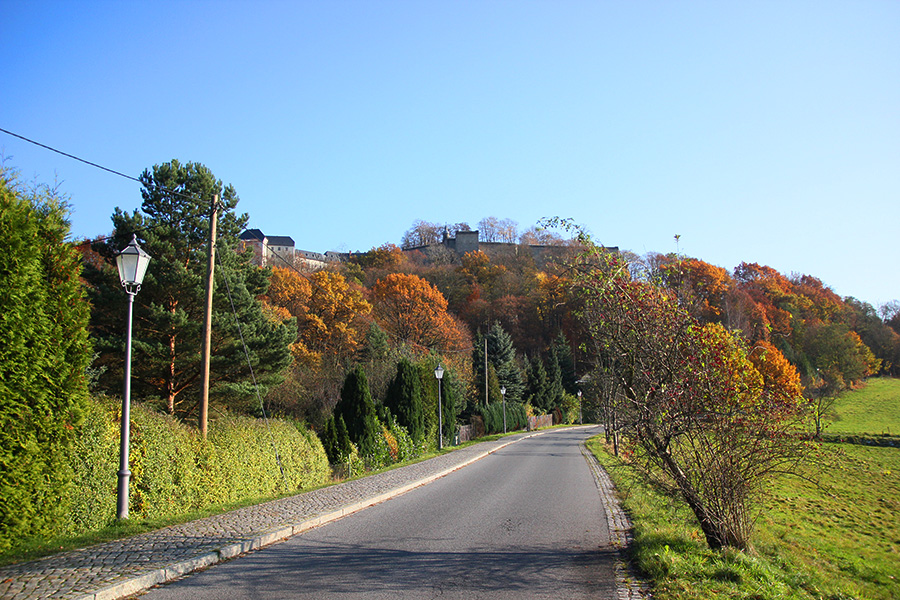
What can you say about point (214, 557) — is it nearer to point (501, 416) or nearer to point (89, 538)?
point (89, 538)

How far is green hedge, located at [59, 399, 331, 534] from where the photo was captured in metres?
8.02

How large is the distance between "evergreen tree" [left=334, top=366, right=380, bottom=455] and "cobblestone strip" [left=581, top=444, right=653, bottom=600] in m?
8.95

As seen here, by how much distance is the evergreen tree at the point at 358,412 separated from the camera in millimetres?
21719

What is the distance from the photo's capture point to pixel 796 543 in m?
12.6

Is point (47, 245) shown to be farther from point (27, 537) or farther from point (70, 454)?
point (27, 537)

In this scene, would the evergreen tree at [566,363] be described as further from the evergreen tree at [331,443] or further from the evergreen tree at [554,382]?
the evergreen tree at [331,443]

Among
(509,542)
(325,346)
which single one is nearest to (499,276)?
(325,346)

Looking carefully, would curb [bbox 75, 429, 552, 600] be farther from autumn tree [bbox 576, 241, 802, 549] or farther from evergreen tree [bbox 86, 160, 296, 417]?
evergreen tree [bbox 86, 160, 296, 417]

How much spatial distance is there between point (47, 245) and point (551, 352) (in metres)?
60.9

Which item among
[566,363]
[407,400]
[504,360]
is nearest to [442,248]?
[566,363]

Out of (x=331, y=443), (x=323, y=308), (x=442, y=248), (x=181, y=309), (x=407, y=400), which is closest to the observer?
(x=331, y=443)

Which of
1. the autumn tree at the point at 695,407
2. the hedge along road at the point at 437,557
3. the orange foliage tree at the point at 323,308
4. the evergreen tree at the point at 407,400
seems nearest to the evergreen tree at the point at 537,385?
the orange foliage tree at the point at 323,308

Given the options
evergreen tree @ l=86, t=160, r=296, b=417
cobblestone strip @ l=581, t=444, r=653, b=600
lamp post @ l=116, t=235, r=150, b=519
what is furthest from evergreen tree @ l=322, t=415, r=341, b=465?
lamp post @ l=116, t=235, r=150, b=519

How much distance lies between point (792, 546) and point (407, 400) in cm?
1893
